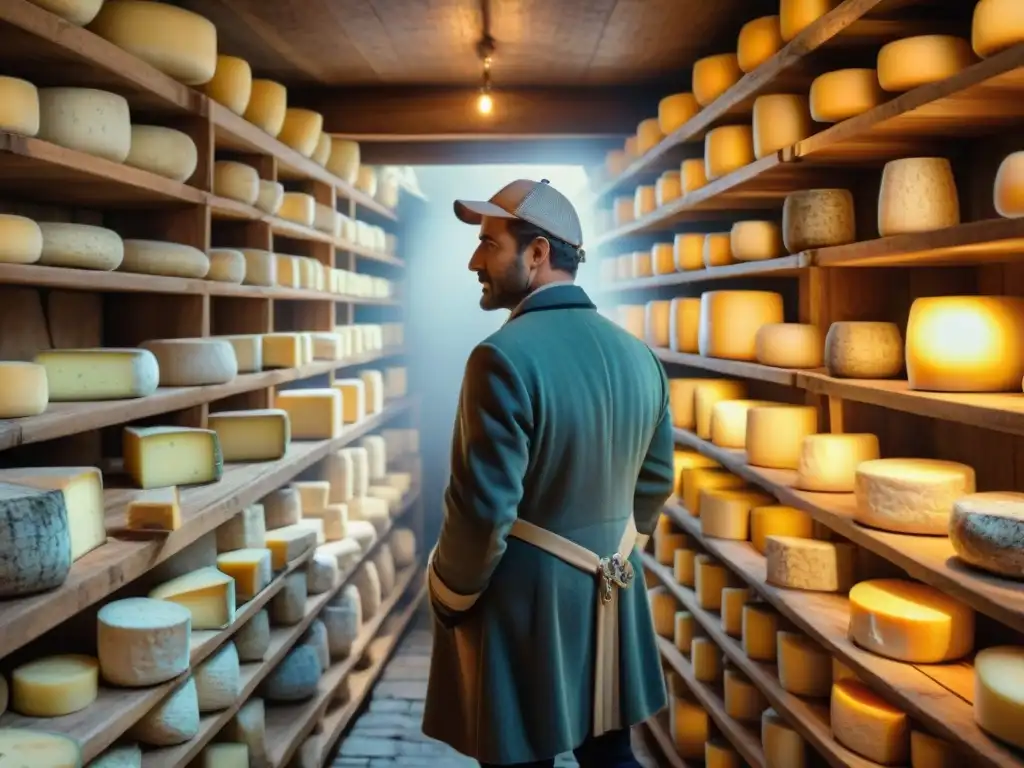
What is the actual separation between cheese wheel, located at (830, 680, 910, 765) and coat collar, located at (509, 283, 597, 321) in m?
0.98

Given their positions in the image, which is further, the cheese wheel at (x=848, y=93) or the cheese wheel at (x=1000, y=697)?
the cheese wheel at (x=848, y=93)

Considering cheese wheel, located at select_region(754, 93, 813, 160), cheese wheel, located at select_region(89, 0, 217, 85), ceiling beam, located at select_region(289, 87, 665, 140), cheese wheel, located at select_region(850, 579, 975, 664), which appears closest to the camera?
cheese wheel, located at select_region(850, 579, 975, 664)

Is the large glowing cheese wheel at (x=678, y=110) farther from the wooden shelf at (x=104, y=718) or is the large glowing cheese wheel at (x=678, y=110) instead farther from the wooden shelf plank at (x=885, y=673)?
the wooden shelf at (x=104, y=718)

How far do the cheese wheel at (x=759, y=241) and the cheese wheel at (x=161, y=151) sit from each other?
59.9 inches

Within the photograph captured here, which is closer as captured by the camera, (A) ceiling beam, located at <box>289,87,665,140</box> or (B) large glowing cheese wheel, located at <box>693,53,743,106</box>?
(B) large glowing cheese wheel, located at <box>693,53,743,106</box>

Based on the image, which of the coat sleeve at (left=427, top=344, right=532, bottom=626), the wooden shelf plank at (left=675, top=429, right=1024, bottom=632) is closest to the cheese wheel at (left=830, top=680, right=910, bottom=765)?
the wooden shelf plank at (left=675, top=429, right=1024, bottom=632)

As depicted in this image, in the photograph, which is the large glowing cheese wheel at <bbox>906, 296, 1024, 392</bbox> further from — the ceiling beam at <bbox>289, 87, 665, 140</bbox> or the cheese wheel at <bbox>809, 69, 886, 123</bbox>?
the ceiling beam at <bbox>289, 87, 665, 140</bbox>

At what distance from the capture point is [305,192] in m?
3.97

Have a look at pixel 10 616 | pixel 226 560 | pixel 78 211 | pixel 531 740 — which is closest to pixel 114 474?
pixel 226 560

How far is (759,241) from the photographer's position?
2.79 metres

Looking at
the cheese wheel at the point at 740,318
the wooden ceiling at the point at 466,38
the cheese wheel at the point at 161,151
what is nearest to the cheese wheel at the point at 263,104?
the wooden ceiling at the point at 466,38

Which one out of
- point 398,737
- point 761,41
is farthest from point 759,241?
point 398,737

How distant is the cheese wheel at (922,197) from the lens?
1.92 metres

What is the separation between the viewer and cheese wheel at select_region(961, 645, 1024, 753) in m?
1.50
